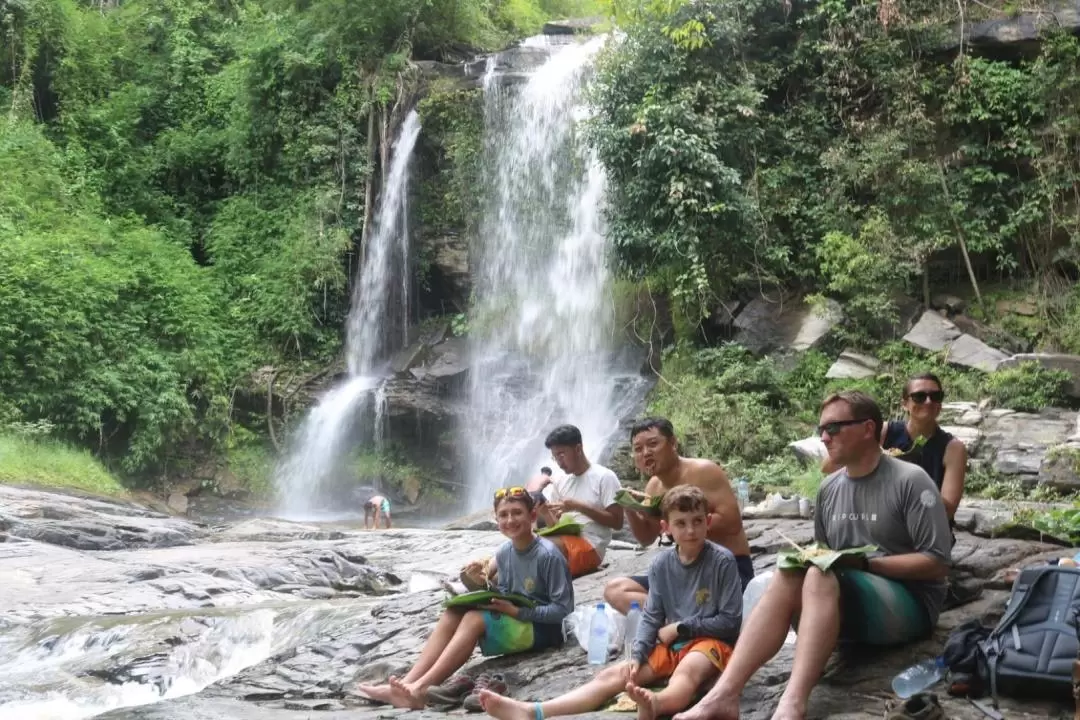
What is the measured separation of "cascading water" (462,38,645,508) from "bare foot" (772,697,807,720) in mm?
12192

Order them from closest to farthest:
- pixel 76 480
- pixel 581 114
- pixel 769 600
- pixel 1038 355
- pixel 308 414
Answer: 1. pixel 769 600
2. pixel 1038 355
3. pixel 76 480
4. pixel 581 114
5. pixel 308 414

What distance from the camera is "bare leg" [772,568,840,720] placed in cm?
330

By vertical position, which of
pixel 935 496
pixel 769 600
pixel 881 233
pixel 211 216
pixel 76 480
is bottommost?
pixel 76 480

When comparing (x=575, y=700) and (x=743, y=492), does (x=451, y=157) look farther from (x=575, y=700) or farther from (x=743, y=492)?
(x=575, y=700)

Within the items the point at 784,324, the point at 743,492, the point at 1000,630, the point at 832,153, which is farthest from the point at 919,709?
the point at 832,153

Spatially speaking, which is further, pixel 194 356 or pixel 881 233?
pixel 194 356

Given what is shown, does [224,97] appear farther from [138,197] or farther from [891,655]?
[891,655]

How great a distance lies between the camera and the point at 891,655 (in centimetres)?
385

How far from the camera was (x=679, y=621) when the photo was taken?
13.1 feet

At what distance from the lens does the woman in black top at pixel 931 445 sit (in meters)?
4.58

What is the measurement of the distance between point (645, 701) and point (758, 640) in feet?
1.51

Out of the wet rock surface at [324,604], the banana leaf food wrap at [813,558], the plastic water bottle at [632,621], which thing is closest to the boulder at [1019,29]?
the wet rock surface at [324,604]

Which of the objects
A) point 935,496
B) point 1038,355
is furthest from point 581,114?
point 935,496

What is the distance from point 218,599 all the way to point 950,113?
11.9m
